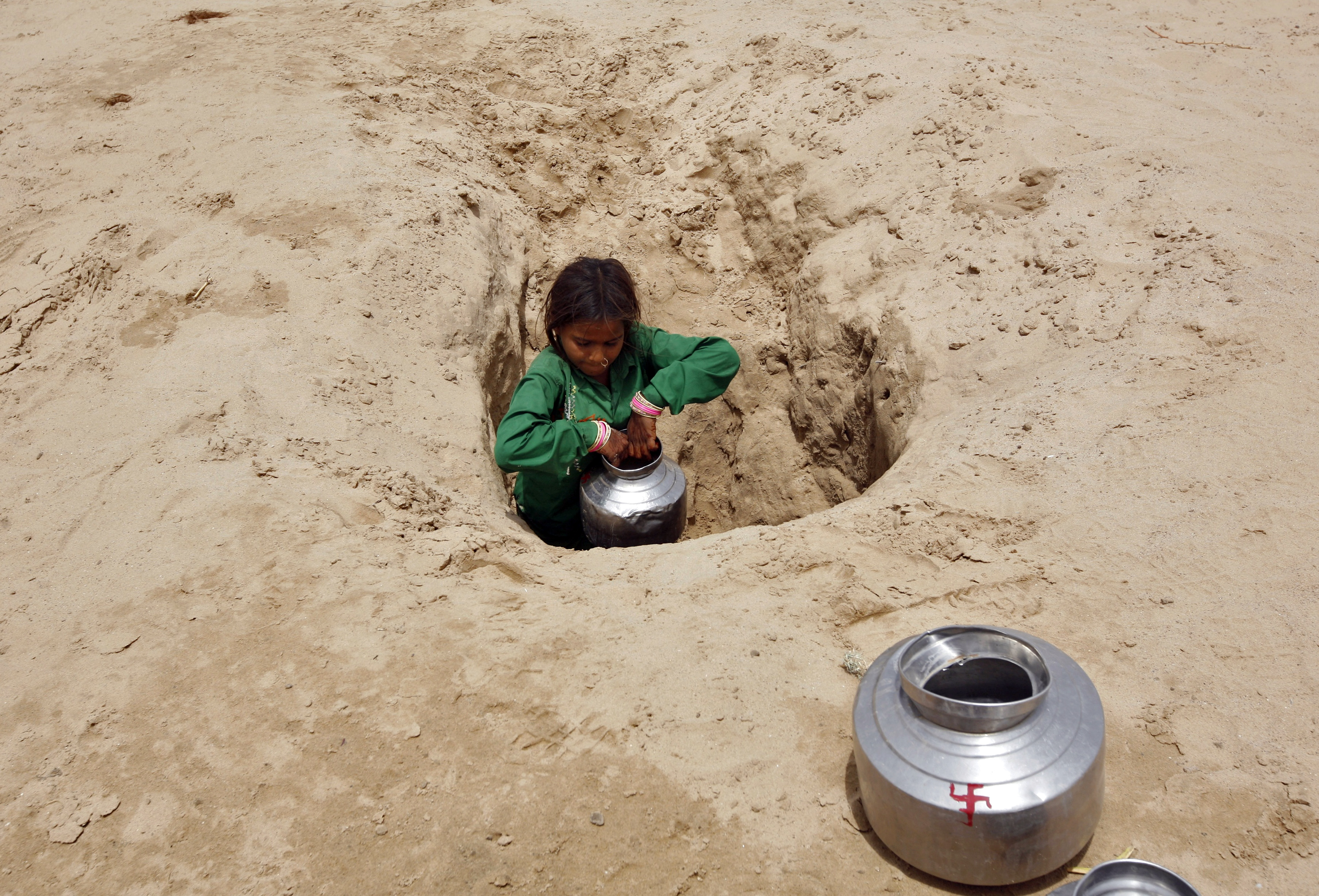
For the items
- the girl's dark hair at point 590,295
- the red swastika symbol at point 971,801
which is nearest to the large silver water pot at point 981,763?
the red swastika symbol at point 971,801

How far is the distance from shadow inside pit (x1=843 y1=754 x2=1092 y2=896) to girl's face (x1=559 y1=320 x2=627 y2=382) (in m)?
1.75

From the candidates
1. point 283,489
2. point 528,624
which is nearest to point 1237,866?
point 528,624

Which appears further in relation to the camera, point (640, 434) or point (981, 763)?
point (640, 434)

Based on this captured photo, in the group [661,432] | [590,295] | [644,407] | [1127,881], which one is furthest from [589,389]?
[1127,881]

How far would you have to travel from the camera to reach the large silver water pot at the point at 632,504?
304 cm

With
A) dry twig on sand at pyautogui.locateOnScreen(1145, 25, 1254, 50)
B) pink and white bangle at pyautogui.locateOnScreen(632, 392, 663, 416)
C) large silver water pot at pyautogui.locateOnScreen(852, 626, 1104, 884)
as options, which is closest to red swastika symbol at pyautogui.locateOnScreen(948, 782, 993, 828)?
large silver water pot at pyautogui.locateOnScreen(852, 626, 1104, 884)

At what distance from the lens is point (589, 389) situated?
327 centimetres

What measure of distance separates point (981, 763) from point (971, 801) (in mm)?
66

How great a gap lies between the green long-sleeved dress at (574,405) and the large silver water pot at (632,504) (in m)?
0.13

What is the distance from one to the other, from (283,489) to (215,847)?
3.75 feet

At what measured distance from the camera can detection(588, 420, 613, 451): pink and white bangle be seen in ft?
9.87

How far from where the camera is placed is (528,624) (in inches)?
89.6

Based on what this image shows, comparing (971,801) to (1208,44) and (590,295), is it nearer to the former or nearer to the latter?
(590,295)

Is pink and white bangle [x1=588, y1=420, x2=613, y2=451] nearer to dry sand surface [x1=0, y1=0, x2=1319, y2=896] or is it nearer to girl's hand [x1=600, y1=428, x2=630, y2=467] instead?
girl's hand [x1=600, y1=428, x2=630, y2=467]
